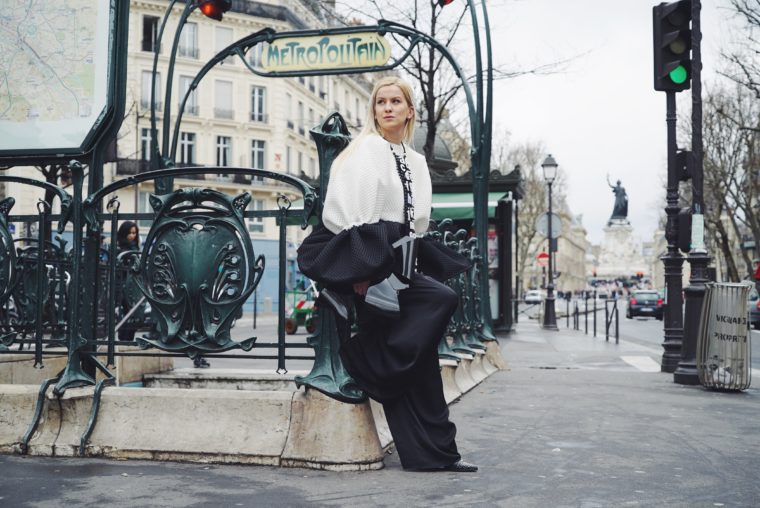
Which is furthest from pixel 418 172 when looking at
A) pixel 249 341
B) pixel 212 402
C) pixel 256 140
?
pixel 256 140

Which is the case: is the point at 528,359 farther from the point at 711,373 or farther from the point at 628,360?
the point at 711,373

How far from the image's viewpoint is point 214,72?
2137 inches

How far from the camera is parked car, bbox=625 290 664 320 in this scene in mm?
41156

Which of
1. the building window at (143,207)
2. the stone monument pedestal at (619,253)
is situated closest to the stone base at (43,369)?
the building window at (143,207)

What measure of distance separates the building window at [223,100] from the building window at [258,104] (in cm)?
137

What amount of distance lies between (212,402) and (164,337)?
48 centimetres

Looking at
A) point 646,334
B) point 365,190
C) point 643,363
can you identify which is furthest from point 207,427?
point 646,334

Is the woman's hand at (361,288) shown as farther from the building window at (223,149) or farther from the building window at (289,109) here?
the building window at (289,109)

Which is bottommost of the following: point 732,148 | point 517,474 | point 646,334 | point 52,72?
point 646,334

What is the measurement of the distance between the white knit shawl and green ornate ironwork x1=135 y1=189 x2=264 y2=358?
2.35 feet

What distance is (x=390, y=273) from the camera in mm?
4168

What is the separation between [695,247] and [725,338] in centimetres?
168

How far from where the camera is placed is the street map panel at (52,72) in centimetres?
578

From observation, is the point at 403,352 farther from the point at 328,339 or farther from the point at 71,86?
the point at 71,86
